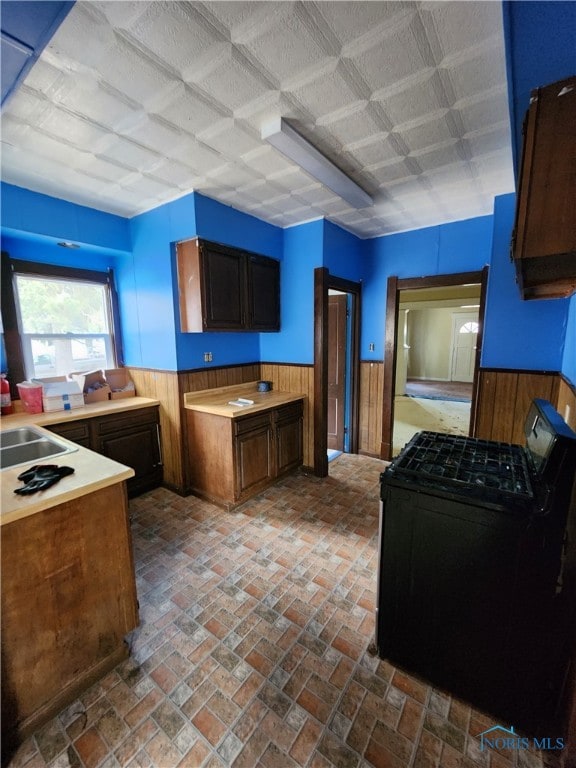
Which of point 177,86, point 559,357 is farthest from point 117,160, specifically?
point 559,357

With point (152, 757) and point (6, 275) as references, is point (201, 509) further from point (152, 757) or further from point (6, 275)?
point (6, 275)

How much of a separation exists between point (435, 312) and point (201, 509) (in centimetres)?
1041

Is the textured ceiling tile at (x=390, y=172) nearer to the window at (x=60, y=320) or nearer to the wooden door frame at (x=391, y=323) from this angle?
the wooden door frame at (x=391, y=323)

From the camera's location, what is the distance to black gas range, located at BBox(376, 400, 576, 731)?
114 cm

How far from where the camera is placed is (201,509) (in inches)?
116

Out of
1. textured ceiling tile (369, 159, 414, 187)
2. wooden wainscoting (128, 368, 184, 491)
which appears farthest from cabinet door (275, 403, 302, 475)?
textured ceiling tile (369, 159, 414, 187)

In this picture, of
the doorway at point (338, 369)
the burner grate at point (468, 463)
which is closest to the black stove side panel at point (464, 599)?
the burner grate at point (468, 463)

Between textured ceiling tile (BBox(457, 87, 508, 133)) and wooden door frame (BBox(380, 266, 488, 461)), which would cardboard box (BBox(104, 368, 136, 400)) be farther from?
textured ceiling tile (BBox(457, 87, 508, 133))

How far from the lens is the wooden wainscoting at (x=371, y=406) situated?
13.2 ft

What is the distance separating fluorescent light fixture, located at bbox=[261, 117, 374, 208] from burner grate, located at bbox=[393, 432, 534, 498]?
1.87 meters

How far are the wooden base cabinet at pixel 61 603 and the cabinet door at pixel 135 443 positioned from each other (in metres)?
1.52

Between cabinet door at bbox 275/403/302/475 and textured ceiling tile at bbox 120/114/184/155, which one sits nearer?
textured ceiling tile at bbox 120/114/184/155

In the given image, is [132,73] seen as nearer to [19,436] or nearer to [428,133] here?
[428,133]

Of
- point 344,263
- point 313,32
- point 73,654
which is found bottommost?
point 73,654
